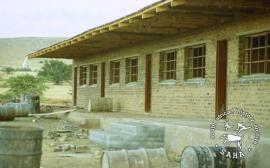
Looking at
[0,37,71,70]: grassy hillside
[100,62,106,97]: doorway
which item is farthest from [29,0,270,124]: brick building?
[0,37,71,70]: grassy hillside

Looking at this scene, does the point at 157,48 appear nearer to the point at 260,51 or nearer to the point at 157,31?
the point at 157,31

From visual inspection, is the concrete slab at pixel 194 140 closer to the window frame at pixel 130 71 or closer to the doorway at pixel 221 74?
the doorway at pixel 221 74

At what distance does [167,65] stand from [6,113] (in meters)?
7.68

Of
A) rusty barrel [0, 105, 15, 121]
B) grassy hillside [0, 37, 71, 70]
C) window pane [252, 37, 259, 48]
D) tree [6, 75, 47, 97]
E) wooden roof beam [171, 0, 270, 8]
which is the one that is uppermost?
grassy hillside [0, 37, 71, 70]

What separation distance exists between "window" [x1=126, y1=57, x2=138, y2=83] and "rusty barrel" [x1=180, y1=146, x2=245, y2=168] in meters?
12.3

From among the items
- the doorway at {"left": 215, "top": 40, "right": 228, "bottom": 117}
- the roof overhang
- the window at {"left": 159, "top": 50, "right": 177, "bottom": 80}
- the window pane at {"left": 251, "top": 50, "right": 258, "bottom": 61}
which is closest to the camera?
the roof overhang

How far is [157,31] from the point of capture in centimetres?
1597

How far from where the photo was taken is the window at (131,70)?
19.9m

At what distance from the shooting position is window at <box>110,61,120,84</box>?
2209 centimetres

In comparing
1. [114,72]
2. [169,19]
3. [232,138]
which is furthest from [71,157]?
[114,72]

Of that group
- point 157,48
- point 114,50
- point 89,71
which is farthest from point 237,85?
point 89,71

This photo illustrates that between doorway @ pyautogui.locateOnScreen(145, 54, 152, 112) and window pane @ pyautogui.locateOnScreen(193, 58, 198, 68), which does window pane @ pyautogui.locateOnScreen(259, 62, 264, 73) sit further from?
doorway @ pyautogui.locateOnScreen(145, 54, 152, 112)

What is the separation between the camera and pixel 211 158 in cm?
738

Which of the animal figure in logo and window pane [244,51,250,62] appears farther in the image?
window pane [244,51,250,62]
